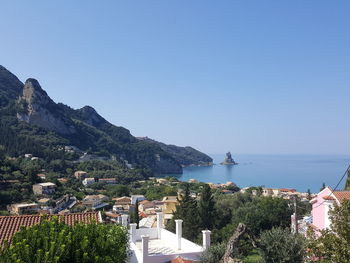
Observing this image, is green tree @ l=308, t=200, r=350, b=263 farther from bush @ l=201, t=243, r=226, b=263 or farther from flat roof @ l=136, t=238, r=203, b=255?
flat roof @ l=136, t=238, r=203, b=255

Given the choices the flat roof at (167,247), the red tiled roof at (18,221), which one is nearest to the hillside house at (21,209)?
the flat roof at (167,247)

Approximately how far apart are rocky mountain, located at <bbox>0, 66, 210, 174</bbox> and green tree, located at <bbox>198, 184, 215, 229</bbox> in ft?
259

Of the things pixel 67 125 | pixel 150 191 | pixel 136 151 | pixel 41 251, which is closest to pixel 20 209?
pixel 150 191

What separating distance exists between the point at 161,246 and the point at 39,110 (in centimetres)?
Result: 13445

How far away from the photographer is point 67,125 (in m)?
150

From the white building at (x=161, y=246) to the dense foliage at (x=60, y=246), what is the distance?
369 cm

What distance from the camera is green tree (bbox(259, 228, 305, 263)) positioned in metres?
9.80

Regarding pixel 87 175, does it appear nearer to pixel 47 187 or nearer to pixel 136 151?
pixel 47 187

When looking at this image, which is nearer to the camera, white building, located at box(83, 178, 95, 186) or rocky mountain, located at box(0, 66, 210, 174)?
white building, located at box(83, 178, 95, 186)

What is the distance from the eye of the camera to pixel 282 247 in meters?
9.95

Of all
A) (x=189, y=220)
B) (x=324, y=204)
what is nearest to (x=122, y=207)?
(x=189, y=220)

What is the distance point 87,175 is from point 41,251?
310 feet

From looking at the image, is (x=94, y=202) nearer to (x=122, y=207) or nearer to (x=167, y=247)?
(x=122, y=207)

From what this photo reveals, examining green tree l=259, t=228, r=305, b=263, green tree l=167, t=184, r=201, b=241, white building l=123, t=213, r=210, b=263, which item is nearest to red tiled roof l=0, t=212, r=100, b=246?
white building l=123, t=213, r=210, b=263
